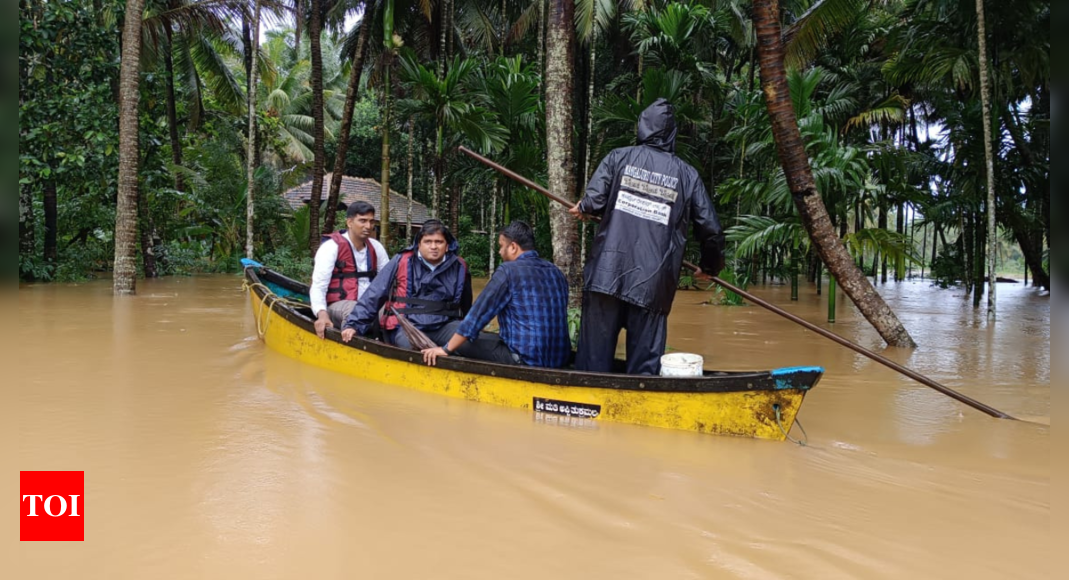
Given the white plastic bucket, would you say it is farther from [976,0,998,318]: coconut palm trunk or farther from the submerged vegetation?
[976,0,998,318]: coconut palm trunk

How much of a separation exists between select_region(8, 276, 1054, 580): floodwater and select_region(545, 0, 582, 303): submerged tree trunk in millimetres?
2621

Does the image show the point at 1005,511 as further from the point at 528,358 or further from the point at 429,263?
the point at 429,263

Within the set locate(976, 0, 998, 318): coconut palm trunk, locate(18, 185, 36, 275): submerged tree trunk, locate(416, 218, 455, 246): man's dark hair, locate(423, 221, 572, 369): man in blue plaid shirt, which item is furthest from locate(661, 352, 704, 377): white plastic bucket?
locate(18, 185, 36, 275): submerged tree trunk

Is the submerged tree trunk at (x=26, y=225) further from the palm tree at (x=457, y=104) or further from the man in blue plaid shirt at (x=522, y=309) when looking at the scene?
the man in blue plaid shirt at (x=522, y=309)

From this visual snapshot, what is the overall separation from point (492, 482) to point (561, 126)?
4.54 m

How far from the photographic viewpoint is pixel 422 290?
5.36 meters

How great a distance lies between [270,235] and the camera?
21062 millimetres

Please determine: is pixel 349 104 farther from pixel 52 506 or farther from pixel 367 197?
pixel 52 506

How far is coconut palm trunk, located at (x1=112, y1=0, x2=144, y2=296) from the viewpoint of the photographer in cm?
1105

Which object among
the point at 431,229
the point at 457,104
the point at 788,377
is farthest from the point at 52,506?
the point at 457,104

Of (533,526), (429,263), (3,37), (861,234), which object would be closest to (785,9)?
(861,234)

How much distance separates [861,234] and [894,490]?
19.5 feet

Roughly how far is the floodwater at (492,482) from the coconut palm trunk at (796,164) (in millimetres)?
1175

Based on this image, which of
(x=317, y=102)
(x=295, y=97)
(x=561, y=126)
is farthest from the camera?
(x=295, y=97)
